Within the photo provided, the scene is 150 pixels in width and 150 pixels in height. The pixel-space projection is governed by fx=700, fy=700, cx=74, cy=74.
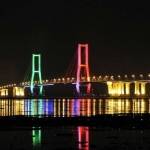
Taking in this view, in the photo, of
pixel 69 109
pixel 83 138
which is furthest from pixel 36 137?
pixel 69 109

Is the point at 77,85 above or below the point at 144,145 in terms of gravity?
above

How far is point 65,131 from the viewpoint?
20.7 metres

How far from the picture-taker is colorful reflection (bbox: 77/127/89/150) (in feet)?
55.8

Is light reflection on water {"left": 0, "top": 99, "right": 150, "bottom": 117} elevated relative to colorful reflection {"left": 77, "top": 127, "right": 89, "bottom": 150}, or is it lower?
elevated

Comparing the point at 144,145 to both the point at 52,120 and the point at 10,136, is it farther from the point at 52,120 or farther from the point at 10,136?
the point at 52,120

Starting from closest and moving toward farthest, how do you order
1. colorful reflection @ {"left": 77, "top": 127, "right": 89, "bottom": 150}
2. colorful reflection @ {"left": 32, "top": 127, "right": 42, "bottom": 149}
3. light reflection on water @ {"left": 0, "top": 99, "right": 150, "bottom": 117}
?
colorful reflection @ {"left": 77, "top": 127, "right": 89, "bottom": 150} < colorful reflection @ {"left": 32, "top": 127, "right": 42, "bottom": 149} < light reflection on water @ {"left": 0, "top": 99, "right": 150, "bottom": 117}

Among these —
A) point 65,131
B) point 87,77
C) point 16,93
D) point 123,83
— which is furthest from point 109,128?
point 16,93

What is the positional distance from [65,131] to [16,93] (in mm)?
35978

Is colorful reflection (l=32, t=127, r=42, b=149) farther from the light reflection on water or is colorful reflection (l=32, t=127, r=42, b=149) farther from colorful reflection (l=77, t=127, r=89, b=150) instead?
the light reflection on water

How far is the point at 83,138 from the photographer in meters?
18.7

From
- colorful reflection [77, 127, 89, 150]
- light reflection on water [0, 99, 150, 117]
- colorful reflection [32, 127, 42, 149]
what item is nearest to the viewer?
colorful reflection [77, 127, 89, 150]

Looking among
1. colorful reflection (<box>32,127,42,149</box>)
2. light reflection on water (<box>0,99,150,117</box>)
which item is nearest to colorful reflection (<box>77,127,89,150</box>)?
colorful reflection (<box>32,127,42,149</box>)

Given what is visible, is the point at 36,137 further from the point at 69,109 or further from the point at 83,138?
the point at 69,109

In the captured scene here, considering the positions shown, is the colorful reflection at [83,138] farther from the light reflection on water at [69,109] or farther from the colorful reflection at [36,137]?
the light reflection on water at [69,109]
